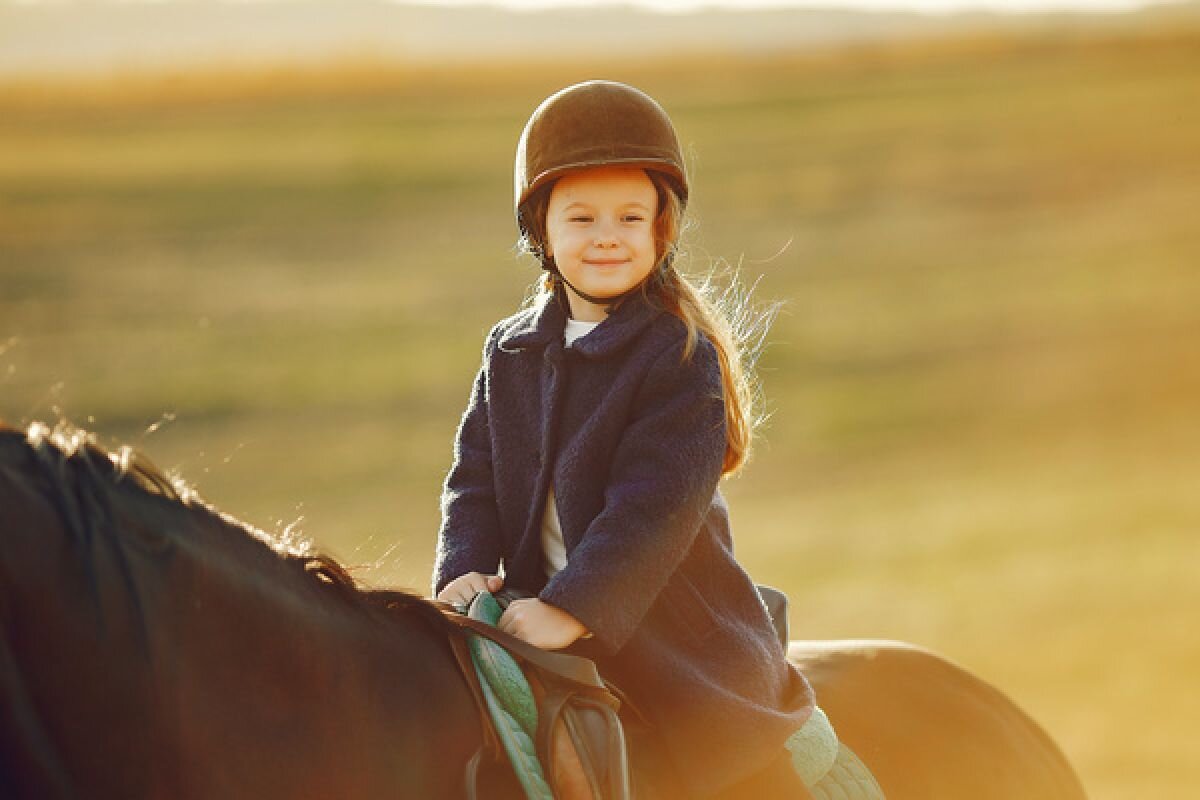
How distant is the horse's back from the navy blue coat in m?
0.55

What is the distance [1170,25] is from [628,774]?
36.2 meters

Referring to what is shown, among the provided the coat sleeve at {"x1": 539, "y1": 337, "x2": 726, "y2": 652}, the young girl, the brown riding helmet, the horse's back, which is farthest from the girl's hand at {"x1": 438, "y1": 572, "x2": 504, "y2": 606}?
the horse's back

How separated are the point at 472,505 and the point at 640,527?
1.39 feet

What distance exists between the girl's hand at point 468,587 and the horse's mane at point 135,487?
237 millimetres

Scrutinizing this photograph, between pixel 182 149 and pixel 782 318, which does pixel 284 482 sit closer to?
pixel 782 318

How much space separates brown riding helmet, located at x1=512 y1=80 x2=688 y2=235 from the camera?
2584mm

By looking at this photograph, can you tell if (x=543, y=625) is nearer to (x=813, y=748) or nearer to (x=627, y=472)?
(x=627, y=472)

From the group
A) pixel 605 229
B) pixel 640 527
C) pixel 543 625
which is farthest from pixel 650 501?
pixel 605 229

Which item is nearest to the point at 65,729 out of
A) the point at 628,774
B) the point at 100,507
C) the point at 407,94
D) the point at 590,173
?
the point at 100,507

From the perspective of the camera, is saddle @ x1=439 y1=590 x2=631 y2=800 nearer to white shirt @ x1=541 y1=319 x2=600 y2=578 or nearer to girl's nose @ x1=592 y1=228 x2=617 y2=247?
white shirt @ x1=541 y1=319 x2=600 y2=578

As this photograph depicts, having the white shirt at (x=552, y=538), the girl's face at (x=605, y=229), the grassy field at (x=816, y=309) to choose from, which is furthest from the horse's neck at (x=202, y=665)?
the girl's face at (x=605, y=229)

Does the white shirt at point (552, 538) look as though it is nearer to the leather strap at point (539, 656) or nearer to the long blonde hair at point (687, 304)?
the long blonde hair at point (687, 304)

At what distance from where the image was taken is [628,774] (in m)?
2.40

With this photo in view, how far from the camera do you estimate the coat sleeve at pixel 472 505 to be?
2.71 metres
